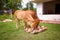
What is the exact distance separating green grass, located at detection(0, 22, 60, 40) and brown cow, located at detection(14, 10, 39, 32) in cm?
8

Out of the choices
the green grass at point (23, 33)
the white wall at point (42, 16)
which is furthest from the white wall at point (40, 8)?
the green grass at point (23, 33)

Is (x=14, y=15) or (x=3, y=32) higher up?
(x=14, y=15)

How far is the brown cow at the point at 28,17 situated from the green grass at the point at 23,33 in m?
0.08

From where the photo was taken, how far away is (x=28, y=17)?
6.76 feet

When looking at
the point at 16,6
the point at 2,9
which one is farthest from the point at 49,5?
the point at 2,9

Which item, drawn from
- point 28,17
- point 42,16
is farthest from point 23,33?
point 42,16

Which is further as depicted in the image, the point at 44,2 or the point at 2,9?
the point at 2,9

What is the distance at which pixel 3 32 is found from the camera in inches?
83.6

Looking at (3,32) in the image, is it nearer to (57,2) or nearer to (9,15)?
(9,15)

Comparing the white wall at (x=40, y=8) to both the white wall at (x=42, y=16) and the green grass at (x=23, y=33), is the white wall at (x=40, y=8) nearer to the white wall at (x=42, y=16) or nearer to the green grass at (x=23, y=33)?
the white wall at (x=42, y=16)

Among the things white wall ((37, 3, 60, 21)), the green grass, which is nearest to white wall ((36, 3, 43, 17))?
white wall ((37, 3, 60, 21))

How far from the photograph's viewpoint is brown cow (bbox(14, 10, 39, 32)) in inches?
80.0

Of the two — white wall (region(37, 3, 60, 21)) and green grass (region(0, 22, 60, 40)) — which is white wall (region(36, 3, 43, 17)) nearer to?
white wall (region(37, 3, 60, 21))

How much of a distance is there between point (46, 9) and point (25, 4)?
0.93 ft
